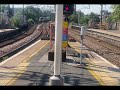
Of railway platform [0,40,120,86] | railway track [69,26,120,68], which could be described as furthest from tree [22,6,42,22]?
railway platform [0,40,120,86]

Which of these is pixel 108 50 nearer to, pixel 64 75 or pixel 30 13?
pixel 64 75

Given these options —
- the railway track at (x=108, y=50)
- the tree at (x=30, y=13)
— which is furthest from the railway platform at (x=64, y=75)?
the tree at (x=30, y=13)

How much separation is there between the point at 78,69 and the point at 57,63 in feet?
22.0

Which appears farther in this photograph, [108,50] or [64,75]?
[108,50]

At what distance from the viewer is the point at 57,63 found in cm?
766

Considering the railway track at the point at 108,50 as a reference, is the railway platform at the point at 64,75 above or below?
above

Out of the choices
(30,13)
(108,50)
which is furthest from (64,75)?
(30,13)

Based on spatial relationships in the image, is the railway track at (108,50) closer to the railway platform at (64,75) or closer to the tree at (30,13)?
the railway platform at (64,75)

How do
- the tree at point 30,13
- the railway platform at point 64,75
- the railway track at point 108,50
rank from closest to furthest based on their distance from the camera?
the railway platform at point 64,75
the railway track at point 108,50
the tree at point 30,13

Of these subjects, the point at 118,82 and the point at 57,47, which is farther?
the point at 118,82

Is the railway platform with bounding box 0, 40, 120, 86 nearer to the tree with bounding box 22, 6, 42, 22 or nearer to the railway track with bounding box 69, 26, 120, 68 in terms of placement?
the railway track with bounding box 69, 26, 120, 68

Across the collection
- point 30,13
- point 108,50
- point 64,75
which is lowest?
point 108,50
